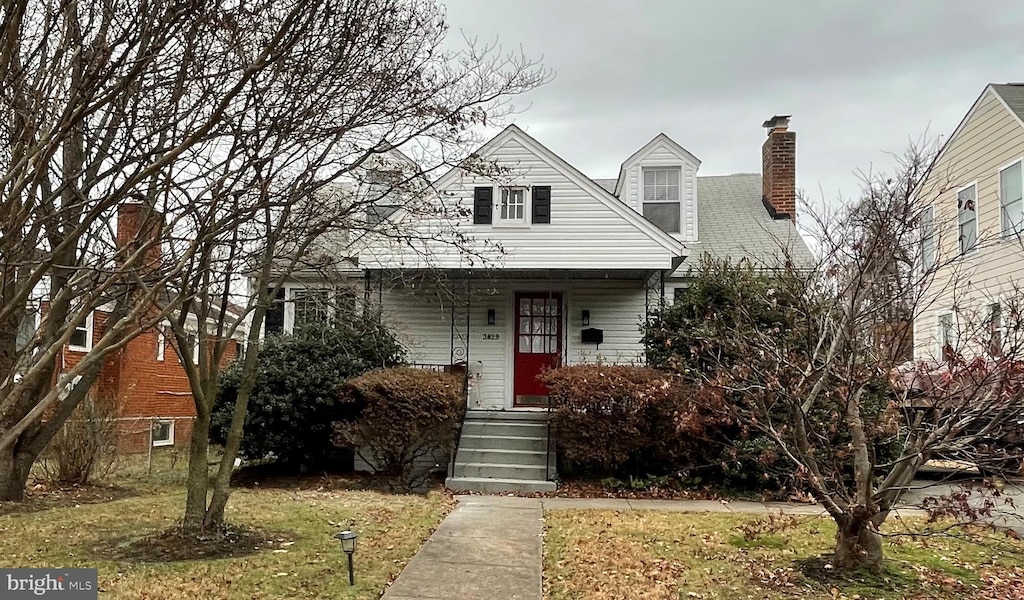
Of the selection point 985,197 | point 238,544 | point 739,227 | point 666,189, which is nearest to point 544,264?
point 666,189

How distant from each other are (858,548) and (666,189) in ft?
34.7

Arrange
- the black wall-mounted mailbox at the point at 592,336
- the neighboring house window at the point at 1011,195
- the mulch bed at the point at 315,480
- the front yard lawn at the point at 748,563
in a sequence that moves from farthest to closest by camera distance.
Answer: the black wall-mounted mailbox at the point at 592,336
the neighboring house window at the point at 1011,195
the mulch bed at the point at 315,480
the front yard lawn at the point at 748,563

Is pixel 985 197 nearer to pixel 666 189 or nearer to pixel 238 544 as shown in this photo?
pixel 666 189

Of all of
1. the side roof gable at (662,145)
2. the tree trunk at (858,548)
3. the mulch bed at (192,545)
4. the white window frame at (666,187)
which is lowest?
the mulch bed at (192,545)

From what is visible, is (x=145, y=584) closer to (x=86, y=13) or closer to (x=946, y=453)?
(x=86, y=13)

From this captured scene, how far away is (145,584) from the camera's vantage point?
18.3 feet

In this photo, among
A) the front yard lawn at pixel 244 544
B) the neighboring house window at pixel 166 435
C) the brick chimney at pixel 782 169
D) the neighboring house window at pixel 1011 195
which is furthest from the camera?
the neighboring house window at pixel 166 435

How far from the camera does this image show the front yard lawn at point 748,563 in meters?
5.72

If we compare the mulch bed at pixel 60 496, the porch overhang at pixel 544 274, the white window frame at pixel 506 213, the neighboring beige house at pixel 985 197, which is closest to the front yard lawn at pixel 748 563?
the porch overhang at pixel 544 274

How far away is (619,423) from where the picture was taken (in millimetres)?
11164

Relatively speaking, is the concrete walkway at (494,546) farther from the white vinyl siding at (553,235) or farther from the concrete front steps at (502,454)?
the white vinyl siding at (553,235)

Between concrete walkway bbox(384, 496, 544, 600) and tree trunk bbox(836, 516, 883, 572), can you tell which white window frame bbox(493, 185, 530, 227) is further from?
tree trunk bbox(836, 516, 883, 572)

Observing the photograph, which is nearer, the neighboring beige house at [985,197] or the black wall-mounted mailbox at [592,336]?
the neighboring beige house at [985,197]

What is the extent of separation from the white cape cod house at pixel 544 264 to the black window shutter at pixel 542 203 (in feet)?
0.07
